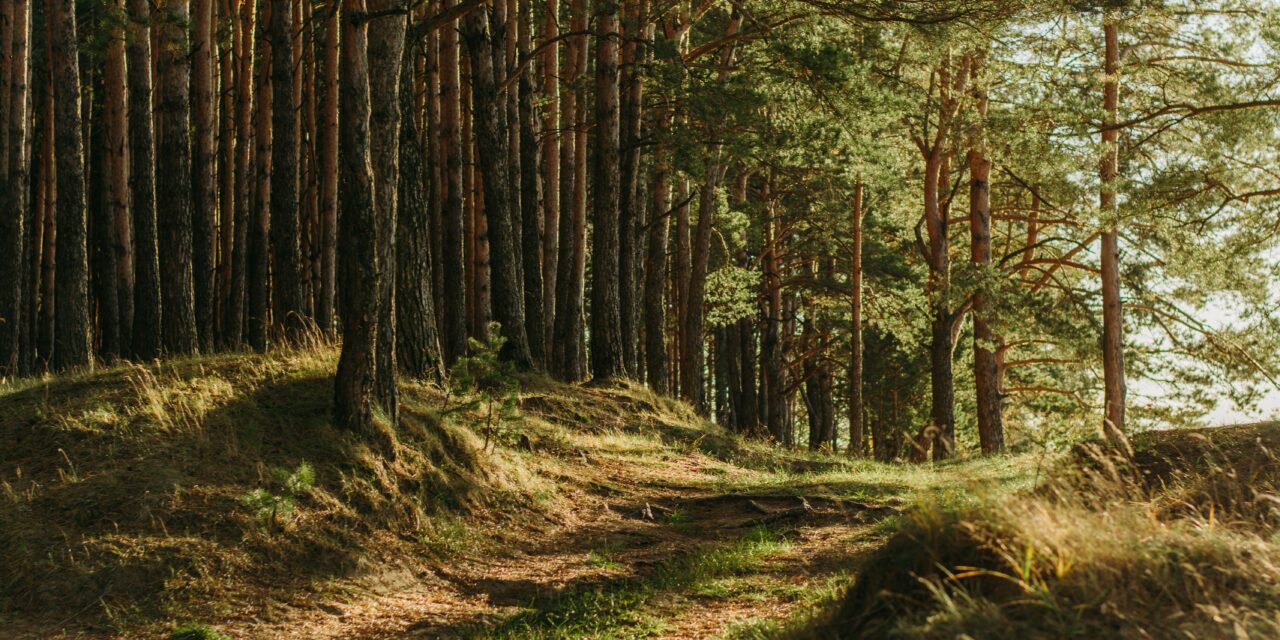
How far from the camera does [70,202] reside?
44.5 feet

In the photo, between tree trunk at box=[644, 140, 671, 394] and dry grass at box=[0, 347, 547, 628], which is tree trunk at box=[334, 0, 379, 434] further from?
tree trunk at box=[644, 140, 671, 394]

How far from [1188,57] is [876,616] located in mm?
16630

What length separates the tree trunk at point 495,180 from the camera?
1423 centimetres

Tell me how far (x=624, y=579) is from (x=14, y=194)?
12.4 metres

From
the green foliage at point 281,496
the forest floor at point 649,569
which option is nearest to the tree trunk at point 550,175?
the forest floor at point 649,569

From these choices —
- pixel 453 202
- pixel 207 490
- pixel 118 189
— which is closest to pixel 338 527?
pixel 207 490

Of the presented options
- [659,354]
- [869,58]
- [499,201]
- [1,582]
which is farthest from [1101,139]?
[1,582]

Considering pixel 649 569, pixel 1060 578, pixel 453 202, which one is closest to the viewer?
pixel 1060 578

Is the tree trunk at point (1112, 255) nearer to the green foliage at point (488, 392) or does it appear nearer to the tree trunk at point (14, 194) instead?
the green foliage at point (488, 392)

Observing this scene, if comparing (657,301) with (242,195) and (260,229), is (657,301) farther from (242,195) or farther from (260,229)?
(242,195)

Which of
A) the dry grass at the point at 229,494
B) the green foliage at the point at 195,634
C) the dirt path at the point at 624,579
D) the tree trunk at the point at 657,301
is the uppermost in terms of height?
the tree trunk at the point at 657,301

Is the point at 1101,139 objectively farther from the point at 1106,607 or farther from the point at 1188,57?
the point at 1106,607

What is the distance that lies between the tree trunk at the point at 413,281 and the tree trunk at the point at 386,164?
87.1 inches

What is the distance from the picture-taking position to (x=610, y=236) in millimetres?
15938
